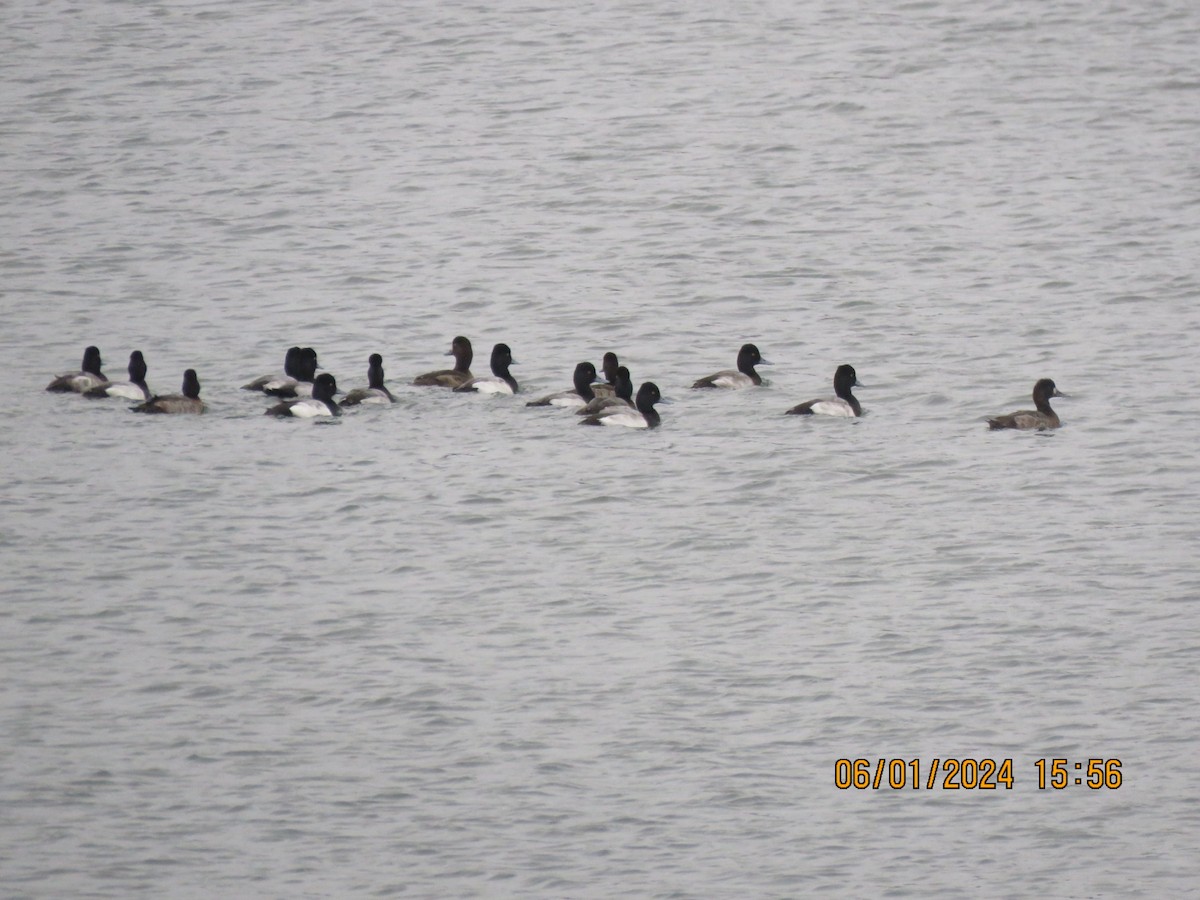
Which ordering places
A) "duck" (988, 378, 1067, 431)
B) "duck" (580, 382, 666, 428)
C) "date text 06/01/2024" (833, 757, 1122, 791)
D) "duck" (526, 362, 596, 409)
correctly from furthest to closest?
"duck" (526, 362, 596, 409), "duck" (580, 382, 666, 428), "duck" (988, 378, 1067, 431), "date text 06/01/2024" (833, 757, 1122, 791)

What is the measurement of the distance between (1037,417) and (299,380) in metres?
7.37

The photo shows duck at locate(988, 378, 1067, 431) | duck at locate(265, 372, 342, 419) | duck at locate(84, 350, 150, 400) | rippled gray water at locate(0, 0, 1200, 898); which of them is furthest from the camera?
duck at locate(84, 350, 150, 400)

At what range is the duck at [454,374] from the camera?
70.1 ft

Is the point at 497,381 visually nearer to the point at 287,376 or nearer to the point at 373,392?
the point at 373,392

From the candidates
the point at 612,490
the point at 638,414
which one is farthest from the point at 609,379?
the point at 612,490

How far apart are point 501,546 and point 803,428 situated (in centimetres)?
436

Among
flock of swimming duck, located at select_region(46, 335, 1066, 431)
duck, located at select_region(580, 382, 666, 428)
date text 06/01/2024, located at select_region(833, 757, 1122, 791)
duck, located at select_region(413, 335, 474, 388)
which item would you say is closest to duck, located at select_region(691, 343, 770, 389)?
flock of swimming duck, located at select_region(46, 335, 1066, 431)

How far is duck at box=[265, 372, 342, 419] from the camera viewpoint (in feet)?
66.2

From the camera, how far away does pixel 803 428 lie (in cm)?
1991

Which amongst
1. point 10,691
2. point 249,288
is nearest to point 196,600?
point 10,691

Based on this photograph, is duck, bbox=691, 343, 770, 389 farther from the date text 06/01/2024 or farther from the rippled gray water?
the date text 06/01/2024

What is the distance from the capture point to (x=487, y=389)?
21109 mm

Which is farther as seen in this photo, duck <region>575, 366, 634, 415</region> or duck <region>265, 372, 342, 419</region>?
duck <region>265, 372, 342, 419</region>

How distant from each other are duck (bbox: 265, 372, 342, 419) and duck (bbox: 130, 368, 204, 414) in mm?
761
